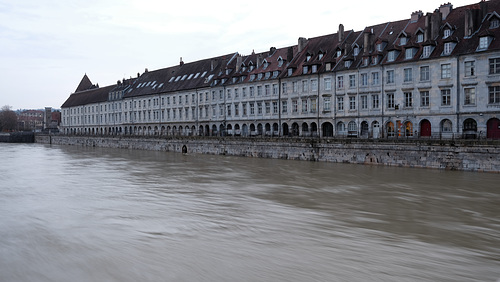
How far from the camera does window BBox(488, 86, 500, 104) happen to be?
94.8 ft

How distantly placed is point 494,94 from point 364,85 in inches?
425

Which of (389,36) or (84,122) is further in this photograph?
(84,122)

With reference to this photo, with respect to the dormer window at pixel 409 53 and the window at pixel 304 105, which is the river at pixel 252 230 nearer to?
the dormer window at pixel 409 53

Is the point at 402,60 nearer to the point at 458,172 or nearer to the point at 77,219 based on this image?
the point at 458,172

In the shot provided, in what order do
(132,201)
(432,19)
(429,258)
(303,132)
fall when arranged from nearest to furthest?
1. (429,258)
2. (132,201)
3. (432,19)
4. (303,132)

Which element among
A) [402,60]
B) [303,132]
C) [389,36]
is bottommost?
[303,132]

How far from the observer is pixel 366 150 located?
29.8 m

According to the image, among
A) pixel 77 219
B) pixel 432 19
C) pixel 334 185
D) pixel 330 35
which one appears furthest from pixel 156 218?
pixel 330 35

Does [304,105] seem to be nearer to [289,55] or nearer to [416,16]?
[289,55]

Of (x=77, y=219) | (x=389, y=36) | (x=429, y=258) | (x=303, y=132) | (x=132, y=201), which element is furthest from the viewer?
(x=303, y=132)

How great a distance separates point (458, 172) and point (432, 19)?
49.7ft

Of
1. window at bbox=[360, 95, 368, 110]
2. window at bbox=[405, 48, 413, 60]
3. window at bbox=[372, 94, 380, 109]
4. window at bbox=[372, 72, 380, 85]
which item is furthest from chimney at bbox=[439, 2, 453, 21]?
window at bbox=[360, 95, 368, 110]

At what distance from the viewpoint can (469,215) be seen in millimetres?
13664

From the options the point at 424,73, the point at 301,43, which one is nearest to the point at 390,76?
the point at 424,73
